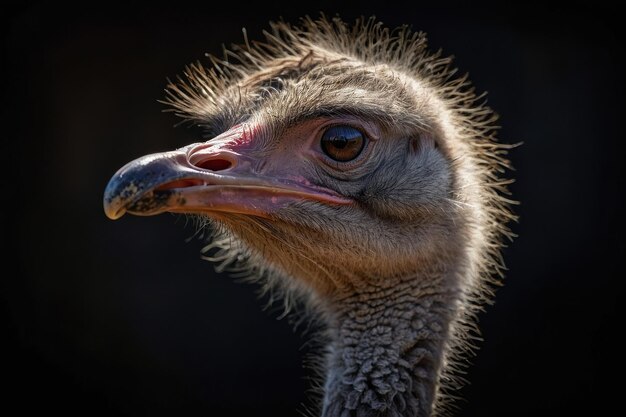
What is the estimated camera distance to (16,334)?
24.0ft

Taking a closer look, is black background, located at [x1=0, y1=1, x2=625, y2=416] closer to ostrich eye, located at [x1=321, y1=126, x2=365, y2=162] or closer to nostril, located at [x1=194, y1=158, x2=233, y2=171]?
ostrich eye, located at [x1=321, y1=126, x2=365, y2=162]

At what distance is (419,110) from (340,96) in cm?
43

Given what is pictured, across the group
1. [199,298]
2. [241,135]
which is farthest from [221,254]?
[199,298]

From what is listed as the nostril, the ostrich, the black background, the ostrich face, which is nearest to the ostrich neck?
the ostrich

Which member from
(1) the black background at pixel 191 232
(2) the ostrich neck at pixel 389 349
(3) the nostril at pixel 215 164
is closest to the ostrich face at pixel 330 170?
(3) the nostril at pixel 215 164

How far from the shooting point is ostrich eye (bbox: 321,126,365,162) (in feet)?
9.83

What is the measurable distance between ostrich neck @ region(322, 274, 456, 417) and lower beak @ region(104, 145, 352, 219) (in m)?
0.50

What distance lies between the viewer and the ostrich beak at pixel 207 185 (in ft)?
7.98

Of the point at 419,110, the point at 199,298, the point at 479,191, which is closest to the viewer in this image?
the point at 419,110

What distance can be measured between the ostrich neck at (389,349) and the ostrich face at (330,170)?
0.35 feet

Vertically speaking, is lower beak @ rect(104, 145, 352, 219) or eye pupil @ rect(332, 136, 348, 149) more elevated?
eye pupil @ rect(332, 136, 348, 149)

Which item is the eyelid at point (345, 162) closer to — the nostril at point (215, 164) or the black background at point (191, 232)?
the nostril at point (215, 164)

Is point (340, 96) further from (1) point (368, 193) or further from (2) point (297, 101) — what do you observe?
(1) point (368, 193)

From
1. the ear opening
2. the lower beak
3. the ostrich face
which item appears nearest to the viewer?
the lower beak
